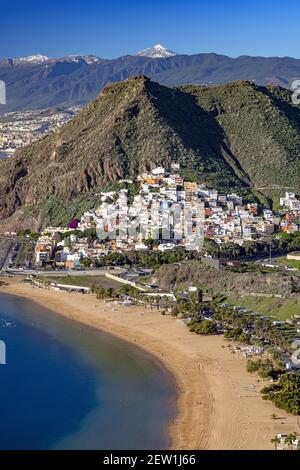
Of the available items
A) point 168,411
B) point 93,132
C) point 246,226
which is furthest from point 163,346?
point 93,132

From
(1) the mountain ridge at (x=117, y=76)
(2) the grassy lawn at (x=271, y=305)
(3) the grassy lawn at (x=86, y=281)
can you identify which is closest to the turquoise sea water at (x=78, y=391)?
(3) the grassy lawn at (x=86, y=281)

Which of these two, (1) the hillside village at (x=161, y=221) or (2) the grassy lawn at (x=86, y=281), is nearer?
(2) the grassy lawn at (x=86, y=281)

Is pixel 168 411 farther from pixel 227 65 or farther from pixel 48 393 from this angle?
pixel 227 65

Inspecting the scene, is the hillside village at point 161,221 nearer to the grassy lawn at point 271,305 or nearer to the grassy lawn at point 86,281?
the grassy lawn at point 86,281

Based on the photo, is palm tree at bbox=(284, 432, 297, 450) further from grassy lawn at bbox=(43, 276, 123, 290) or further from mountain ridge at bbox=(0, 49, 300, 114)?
mountain ridge at bbox=(0, 49, 300, 114)

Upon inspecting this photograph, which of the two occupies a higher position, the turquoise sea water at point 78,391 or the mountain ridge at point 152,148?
the mountain ridge at point 152,148

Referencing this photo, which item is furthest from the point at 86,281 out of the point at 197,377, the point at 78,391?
the point at 78,391

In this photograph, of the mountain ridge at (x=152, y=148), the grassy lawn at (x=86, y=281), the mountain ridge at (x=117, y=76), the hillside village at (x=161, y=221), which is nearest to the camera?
the grassy lawn at (x=86, y=281)
